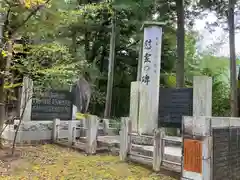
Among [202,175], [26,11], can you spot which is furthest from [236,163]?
[26,11]

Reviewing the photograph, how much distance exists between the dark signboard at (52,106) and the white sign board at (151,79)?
3.18m

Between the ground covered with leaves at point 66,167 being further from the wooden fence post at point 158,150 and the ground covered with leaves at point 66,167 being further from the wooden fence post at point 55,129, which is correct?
the wooden fence post at point 55,129

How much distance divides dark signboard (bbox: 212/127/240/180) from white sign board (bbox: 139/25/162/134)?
3.38m

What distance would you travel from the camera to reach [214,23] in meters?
12.8

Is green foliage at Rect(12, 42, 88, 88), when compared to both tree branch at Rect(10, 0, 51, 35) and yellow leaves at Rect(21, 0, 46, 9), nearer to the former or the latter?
tree branch at Rect(10, 0, 51, 35)

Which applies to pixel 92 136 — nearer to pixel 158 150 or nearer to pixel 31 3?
pixel 158 150

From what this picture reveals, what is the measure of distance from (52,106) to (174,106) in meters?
4.39

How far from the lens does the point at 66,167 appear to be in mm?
6285

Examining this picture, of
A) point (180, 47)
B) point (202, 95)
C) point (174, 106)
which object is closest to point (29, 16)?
point (174, 106)

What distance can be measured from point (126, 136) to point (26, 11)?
4191mm

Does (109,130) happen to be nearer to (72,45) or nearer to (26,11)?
(26,11)

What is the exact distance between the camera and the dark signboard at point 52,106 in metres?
9.58

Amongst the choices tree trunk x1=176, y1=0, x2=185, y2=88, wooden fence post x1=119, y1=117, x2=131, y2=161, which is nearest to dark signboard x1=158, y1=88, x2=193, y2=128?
wooden fence post x1=119, y1=117, x2=131, y2=161

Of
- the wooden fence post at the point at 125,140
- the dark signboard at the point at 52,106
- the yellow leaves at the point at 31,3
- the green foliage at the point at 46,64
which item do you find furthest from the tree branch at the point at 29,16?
the wooden fence post at the point at 125,140
